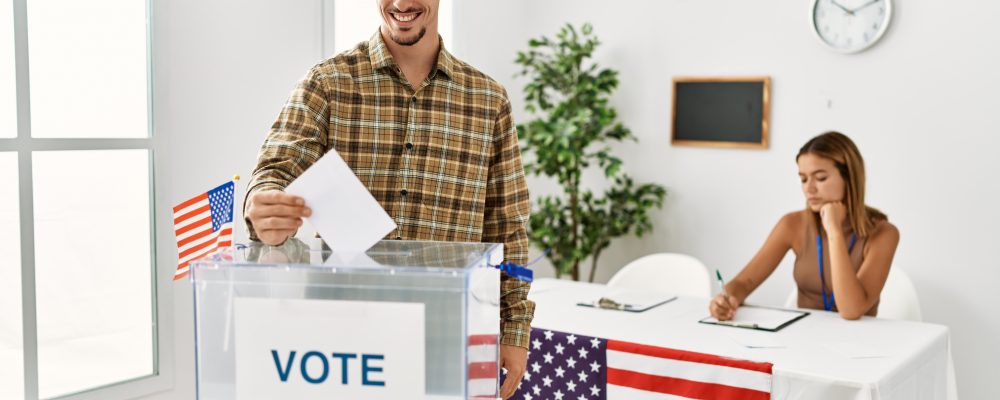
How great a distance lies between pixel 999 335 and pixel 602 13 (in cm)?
226

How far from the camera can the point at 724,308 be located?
2.43m

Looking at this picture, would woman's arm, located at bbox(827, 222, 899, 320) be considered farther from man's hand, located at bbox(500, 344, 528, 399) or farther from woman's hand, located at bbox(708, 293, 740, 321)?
man's hand, located at bbox(500, 344, 528, 399)

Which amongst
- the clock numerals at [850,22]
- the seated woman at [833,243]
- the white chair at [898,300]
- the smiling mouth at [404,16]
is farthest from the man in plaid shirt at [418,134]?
the clock numerals at [850,22]

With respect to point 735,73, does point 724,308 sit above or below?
below

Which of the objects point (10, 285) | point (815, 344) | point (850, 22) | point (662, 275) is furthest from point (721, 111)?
point (10, 285)

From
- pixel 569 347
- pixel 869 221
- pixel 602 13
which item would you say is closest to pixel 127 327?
pixel 569 347

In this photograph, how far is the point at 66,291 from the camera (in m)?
2.37

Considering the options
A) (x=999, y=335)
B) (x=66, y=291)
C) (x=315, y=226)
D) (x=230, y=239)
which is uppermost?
(x=315, y=226)

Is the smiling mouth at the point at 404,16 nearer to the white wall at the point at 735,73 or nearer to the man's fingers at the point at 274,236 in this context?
the man's fingers at the point at 274,236

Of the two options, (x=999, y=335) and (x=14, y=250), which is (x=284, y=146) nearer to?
(x=14, y=250)

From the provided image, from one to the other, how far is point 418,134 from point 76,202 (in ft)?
4.86

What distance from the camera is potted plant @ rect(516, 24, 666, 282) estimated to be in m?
3.84

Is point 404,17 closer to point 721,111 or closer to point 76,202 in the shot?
point 76,202

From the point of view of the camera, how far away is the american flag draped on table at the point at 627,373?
1960mm
